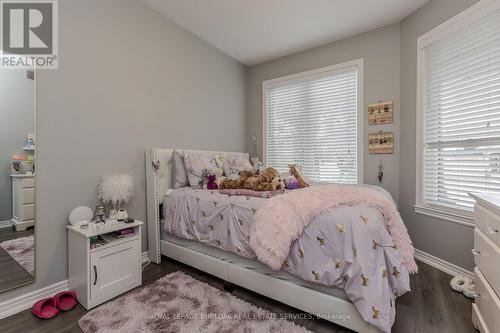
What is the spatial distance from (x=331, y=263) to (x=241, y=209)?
2.44ft

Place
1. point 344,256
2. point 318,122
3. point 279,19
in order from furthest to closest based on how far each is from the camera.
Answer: point 318,122
point 279,19
point 344,256

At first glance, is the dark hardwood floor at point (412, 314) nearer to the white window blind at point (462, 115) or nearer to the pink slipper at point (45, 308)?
the pink slipper at point (45, 308)

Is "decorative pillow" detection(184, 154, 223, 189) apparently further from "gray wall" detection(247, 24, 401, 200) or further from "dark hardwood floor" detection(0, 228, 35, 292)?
"gray wall" detection(247, 24, 401, 200)

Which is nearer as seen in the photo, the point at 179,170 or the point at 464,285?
the point at 464,285

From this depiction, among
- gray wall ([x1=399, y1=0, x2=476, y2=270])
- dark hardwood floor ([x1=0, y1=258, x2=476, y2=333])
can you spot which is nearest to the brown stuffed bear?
dark hardwood floor ([x1=0, y1=258, x2=476, y2=333])

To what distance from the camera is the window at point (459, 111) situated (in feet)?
6.10

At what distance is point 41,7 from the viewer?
1758 millimetres

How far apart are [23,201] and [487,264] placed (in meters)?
2.92

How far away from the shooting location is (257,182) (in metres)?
2.06

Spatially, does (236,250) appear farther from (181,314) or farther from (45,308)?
(45,308)

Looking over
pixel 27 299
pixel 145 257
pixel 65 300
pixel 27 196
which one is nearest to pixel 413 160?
pixel 145 257

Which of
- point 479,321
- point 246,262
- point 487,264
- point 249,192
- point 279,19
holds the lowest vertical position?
point 479,321

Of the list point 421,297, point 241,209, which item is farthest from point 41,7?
point 421,297

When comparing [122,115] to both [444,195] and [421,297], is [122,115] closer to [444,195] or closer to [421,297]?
[421,297]
